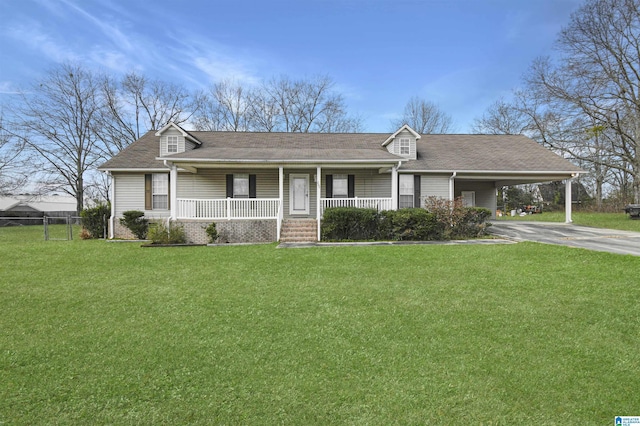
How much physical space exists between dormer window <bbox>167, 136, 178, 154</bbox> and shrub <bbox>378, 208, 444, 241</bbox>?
10456mm

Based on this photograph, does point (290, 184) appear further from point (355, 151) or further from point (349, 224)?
point (349, 224)

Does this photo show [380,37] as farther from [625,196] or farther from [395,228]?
[625,196]

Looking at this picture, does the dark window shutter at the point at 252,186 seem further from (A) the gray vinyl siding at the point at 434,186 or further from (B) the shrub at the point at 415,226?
(A) the gray vinyl siding at the point at 434,186

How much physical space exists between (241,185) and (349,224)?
5.95 metres

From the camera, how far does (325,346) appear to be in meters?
3.75

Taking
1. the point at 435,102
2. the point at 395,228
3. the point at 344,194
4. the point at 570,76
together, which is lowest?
the point at 395,228

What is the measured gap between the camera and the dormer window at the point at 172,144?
51.3ft

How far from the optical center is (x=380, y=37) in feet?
53.3

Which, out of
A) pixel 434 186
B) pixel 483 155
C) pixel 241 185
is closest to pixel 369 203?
pixel 434 186

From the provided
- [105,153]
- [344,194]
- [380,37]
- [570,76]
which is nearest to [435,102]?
[570,76]

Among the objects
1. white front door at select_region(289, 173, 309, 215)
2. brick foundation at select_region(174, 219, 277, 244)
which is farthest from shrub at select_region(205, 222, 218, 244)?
white front door at select_region(289, 173, 309, 215)

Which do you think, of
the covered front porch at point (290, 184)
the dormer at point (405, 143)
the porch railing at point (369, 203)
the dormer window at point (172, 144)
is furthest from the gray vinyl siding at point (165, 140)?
the dormer at point (405, 143)

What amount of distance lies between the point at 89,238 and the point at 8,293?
1043 cm

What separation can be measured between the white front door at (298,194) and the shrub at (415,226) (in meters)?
4.71
